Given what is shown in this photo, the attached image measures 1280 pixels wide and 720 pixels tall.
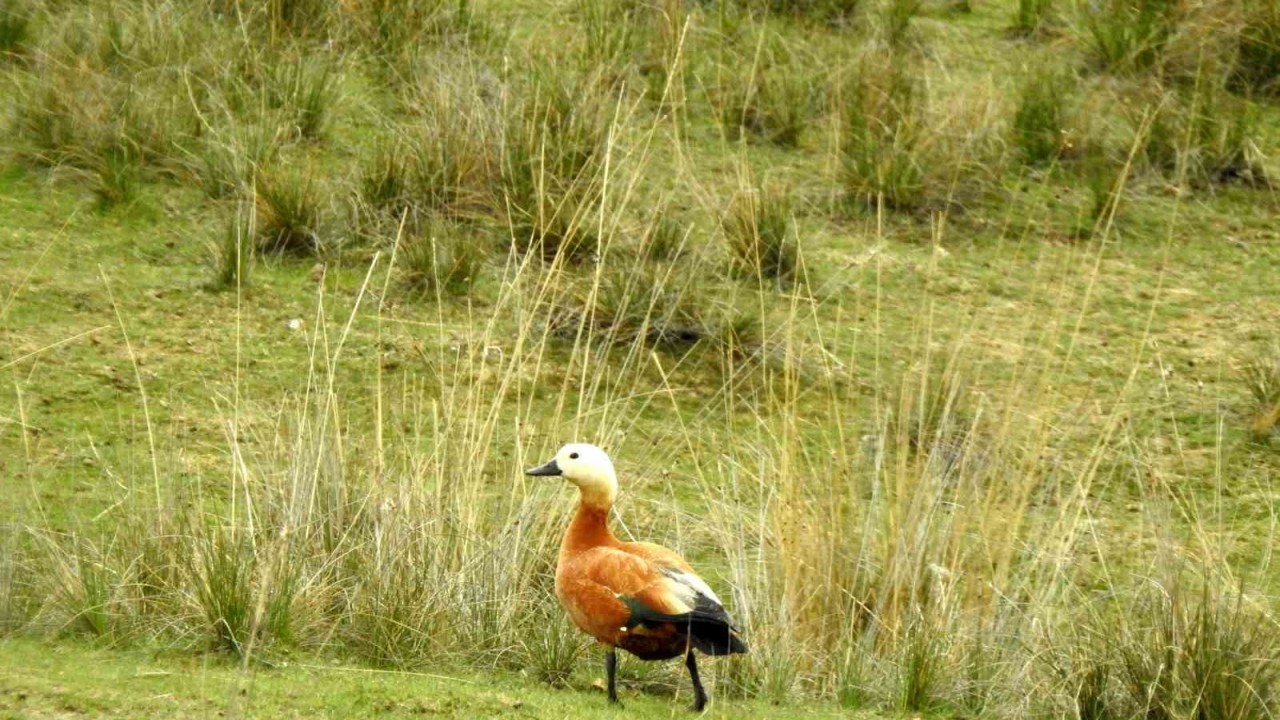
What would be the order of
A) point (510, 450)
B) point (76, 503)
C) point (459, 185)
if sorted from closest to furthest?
point (76, 503) → point (510, 450) → point (459, 185)

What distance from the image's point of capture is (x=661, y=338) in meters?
7.94

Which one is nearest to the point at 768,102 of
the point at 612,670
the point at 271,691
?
the point at 612,670

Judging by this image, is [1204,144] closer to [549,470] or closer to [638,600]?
[549,470]

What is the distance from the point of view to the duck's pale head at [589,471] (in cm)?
502

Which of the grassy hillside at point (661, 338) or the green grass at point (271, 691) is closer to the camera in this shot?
the green grass at point (271, 691)

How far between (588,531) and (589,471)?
16 centimetres

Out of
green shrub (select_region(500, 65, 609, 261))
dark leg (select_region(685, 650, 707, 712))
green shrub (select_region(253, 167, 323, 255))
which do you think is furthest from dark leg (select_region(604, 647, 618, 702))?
green shrub (select_region(253, 167, 323, 255))

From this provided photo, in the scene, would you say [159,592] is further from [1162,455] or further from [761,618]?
[1162,455]

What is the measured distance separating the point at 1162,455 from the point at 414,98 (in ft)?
13.2

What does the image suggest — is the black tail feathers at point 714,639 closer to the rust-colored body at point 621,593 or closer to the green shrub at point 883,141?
the rust-colored body at point 621,593

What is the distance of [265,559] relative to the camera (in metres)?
5.45

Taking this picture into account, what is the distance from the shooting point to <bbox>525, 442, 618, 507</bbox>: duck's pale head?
5023mm

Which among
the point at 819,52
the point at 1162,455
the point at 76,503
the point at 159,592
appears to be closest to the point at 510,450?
the point at 76,503

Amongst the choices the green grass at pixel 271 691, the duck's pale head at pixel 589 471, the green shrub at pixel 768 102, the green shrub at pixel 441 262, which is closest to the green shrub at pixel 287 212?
the green shrub at pixel 441 262
